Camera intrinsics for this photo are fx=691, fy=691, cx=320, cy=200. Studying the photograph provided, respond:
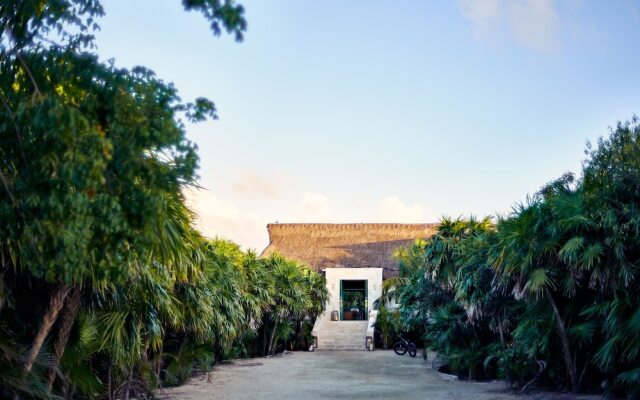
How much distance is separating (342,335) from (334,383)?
1587cm

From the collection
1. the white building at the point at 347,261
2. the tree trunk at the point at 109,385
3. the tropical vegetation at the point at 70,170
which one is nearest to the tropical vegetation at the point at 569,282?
the tropical vegetation at the point at 70,170

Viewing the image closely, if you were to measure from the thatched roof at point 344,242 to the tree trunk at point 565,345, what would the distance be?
22.7 meters

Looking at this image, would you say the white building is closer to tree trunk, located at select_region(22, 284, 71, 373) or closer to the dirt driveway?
the dirt driveway

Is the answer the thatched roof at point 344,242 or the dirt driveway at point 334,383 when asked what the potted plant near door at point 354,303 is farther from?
the dirt driveway at point 334,383

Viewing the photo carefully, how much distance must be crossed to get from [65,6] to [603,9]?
1060 centimetres

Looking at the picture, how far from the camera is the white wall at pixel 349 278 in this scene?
3528cm

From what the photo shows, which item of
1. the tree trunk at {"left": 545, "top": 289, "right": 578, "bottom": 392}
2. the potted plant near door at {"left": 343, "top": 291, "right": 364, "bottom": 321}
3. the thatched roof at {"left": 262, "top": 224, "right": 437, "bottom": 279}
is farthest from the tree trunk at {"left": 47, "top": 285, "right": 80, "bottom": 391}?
the potted plant near door at {"left": 343, "top": 291, "right": 364, "bottom": 321}

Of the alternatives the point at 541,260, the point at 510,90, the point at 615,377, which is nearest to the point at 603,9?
the point at 510,90

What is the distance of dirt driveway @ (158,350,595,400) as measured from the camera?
14.2m

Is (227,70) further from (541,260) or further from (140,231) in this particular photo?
(541,260)

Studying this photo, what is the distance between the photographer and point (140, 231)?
590cm

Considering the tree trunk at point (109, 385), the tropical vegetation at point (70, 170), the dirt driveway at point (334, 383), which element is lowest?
the dirt driveway at point (334, 383)

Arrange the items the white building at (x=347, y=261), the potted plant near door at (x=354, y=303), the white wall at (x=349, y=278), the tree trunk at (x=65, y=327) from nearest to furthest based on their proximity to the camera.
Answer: the tree trunk at (x=65, y=327)
the white building at (x=347, y=261)
the white wall at (x=349, y=278)
the potted plant near door at (x=354, y=303)

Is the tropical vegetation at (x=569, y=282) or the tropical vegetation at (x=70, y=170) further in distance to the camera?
the tropical vegetation at (x=569, y=282)
